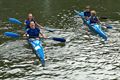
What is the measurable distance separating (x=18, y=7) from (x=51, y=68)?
24.4 metres

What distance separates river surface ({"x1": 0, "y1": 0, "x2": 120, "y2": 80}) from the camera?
63.0ft

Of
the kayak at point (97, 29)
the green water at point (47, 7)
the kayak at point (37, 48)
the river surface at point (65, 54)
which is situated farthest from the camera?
the green water at point (47, 7)

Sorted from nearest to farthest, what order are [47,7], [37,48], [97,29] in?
[37,48] → [97,29] → [47,7]

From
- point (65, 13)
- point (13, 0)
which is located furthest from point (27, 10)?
point (13, 0)

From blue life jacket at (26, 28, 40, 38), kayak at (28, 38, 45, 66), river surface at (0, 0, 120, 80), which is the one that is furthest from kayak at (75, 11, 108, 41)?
kayak at (28, 38, 45, 66)

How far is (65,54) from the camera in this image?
75.8 feet

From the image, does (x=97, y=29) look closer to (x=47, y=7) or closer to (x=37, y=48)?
(x=37, y=48)

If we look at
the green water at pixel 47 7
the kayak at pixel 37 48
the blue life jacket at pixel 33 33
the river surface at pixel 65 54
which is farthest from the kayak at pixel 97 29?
the kayak at pixel 37 48

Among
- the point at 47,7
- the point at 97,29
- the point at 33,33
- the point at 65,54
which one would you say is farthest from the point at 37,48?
the point at 47,7

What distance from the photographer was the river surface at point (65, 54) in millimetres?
19203

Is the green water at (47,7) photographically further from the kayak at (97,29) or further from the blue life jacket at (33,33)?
the blue life jacket at (33,33)

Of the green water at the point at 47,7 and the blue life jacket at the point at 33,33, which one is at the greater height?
the green water at the point at 47,7

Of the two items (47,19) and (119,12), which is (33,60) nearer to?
(47,19)

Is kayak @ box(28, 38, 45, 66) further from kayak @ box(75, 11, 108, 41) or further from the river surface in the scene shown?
kayak @ box(75, 11, 108, 41)
